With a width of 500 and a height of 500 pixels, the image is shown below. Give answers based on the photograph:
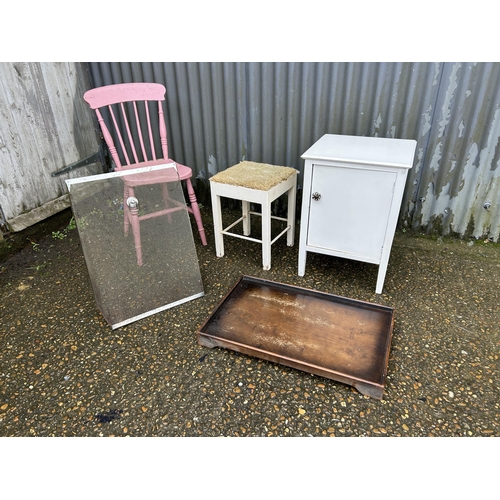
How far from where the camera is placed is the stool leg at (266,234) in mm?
2385

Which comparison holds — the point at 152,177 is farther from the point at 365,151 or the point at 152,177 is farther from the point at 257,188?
the point at 365,151

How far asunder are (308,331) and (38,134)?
99.7 inches

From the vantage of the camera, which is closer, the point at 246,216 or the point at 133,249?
the point at 133,249

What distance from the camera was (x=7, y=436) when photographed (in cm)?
156

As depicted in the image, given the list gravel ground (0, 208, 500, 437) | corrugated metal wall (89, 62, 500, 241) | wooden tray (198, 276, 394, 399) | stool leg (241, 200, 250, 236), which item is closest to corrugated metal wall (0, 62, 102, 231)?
corrugated metal wall (89, 62, 500, 241)

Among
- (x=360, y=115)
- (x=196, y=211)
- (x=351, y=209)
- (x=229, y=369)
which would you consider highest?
(x=360, y=115)

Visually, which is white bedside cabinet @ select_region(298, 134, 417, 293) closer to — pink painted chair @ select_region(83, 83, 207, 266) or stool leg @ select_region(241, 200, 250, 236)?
A: stool leg @ select_region(241, 200, 250, 236)

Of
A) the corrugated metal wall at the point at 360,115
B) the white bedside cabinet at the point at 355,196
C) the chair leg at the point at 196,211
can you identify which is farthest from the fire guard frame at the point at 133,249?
the corrugated metal wall at the point at 360,115

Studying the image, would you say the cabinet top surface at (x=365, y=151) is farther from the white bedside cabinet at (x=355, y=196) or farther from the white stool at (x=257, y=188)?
the white stool at (x=257, y=188)

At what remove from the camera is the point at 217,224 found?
268cm

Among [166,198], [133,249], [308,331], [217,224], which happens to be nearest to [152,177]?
[166,198]

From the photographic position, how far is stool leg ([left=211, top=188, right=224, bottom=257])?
2.57 metres

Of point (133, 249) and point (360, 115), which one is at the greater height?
point (360, 115)

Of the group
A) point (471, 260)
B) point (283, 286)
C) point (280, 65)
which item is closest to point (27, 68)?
point (280, 65)
